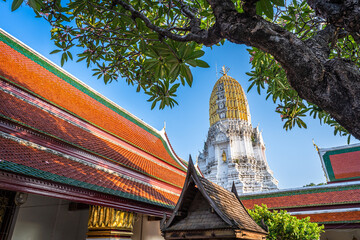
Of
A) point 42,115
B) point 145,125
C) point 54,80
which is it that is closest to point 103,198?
point 42,115

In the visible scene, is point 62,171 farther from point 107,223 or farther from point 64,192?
point 107,223

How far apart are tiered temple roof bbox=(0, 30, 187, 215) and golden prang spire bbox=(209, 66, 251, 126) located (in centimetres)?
2875

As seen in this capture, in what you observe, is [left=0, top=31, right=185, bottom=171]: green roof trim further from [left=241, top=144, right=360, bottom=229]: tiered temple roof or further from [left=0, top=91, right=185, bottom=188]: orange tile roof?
[left=241, top=144, right=360, bottom=229]: tiered temple roof

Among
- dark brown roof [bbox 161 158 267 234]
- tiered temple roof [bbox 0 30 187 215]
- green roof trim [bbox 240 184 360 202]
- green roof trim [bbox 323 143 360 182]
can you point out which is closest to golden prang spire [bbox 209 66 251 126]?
green roof trim [bbox 323 143 360 182]

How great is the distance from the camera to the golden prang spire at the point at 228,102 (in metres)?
37.1

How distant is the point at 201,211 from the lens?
13.0 feet

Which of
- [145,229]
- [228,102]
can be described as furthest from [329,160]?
[228,102]

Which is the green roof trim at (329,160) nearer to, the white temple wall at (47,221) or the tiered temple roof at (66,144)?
the tiered temple roof at (66,144)

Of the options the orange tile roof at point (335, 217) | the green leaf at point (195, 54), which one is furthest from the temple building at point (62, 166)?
the orange tile roof at point (335, 217)

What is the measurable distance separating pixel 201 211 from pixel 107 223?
2.59 m

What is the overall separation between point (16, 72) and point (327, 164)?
50.5ft

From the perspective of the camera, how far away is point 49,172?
4145mm

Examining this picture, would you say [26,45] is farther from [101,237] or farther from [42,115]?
[101,237]

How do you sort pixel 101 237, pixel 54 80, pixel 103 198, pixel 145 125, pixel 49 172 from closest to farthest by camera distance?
pixel 49 172, pixel 103 198, pixel 101 237, pixel 54 80, pixel 145 125
